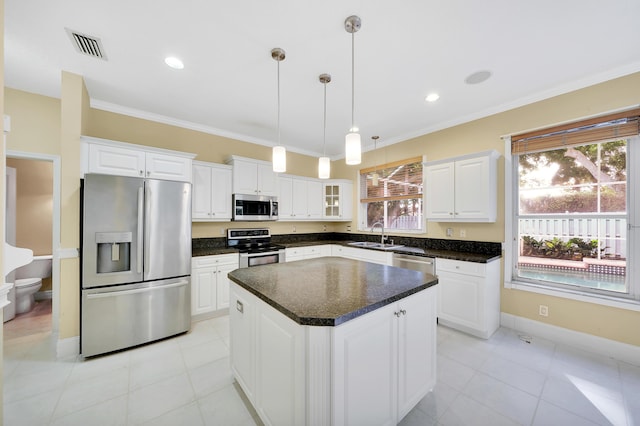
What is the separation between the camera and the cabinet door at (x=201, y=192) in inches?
134

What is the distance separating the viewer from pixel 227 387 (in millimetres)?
1957

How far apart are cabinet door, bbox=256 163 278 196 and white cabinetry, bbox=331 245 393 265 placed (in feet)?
5.07

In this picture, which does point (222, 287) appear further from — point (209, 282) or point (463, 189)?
point (463, 189)

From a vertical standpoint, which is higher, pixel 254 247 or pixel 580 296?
pixel 254 247

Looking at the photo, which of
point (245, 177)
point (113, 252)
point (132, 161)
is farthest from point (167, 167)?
point (245, 177)

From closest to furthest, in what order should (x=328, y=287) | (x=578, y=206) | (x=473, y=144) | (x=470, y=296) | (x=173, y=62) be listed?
1. (x=328, y=287)
2. (x=173, y=62)
3. (x=578, y=206)
4. (x=470, y=296)
5. (x=473, y=144)

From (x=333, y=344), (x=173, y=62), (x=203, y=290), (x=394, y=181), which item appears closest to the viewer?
(x=333, y=344)

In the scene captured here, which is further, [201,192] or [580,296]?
[201,192]

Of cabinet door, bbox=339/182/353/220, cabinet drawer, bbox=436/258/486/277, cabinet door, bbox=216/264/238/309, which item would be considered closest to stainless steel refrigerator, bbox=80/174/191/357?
cabinet door, bbox=216/264/238/309

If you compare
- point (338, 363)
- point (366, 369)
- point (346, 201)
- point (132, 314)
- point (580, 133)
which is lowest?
point (132, 314)

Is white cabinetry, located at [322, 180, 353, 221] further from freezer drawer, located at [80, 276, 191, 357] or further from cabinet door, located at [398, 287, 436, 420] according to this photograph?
cabinet door, located at [398, 287, 436, 420]

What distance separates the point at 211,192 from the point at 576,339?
184 inches

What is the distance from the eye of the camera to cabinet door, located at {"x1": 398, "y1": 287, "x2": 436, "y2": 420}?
1.53m

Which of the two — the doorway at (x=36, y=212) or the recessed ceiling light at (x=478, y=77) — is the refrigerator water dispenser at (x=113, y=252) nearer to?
the doorway at (x=36, y=212)
